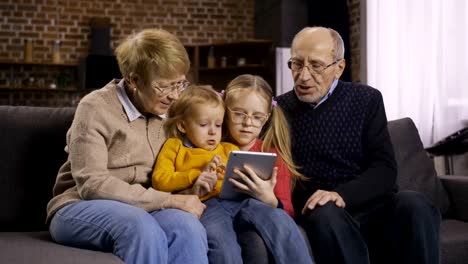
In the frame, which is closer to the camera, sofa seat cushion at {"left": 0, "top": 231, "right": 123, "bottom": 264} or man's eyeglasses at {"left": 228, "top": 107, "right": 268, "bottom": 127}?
sofa seat cushion at {"left": 0, "top": 231, "right": 123, "bottom": 264}

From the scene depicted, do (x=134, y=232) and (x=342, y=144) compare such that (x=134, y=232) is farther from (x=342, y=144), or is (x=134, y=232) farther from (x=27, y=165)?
(x=342, y=144)

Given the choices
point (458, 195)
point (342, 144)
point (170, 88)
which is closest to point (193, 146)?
point (170, 88)

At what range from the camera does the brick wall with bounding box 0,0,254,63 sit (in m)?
6.81

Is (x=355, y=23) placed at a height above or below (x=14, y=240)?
above

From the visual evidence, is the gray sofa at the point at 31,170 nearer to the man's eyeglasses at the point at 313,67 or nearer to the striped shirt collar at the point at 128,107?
the striped shirt collar at the point at 128,107

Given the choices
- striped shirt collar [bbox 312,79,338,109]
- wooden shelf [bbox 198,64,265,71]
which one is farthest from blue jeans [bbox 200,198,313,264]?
wooden shelf [bbox 198,64,265,71]

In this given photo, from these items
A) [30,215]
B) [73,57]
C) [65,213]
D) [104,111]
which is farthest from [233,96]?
[73,57]

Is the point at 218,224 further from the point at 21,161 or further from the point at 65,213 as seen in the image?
the point at 21,161

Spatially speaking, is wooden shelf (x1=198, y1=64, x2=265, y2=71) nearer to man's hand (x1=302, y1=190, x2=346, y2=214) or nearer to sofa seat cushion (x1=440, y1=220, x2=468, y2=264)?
sofa seat cushion (x1=440, y1=220, x2=468, y2=264)

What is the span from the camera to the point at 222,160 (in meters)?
1.86

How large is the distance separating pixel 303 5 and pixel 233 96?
4.74 metres

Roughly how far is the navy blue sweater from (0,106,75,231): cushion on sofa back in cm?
82

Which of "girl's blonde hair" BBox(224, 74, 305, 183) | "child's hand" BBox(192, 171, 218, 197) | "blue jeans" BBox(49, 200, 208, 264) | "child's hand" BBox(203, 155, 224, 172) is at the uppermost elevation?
"girl's blonde hair" BBox(224, 74, 305, 183)

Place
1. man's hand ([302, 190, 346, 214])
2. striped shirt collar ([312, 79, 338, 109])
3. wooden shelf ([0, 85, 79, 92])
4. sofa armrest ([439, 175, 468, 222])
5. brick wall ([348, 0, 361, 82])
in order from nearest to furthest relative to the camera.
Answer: man's hand ([302, 190, 346, 214])
striped shirt collar ([312, 79, 338, 109])
sofa armrest ([439, 175, 468, 222])
brick wall ([348, 0, 361, 82])
wooden shelf ([0, 85, 79, 92])
